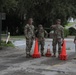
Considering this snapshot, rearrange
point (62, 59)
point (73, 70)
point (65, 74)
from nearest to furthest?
point (65, 74), point (73, 70), point (62, 59)

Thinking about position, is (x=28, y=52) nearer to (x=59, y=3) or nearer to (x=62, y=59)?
(x=62, y=59)

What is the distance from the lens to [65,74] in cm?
1034

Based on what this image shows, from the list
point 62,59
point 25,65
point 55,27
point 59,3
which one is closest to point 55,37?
point 55,27

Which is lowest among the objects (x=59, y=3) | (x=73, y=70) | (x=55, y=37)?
(x=73, y=70)

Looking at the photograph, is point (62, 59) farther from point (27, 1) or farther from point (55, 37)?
point (27, 1)

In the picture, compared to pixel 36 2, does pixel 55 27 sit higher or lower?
lower

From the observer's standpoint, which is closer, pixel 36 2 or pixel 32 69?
pixel 32 69

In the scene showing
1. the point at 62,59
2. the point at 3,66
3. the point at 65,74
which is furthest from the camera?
the point at 62,59

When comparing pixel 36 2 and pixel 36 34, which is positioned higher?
pixel 36 2

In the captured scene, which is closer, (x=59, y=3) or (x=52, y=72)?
(x=52, y=72)

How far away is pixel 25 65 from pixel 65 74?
2445 mm

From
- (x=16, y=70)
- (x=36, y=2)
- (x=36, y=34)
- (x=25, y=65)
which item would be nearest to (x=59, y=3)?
(x=36, y=2)

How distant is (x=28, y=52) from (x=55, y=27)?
1.82 meters

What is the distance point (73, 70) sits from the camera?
11.2 meters
